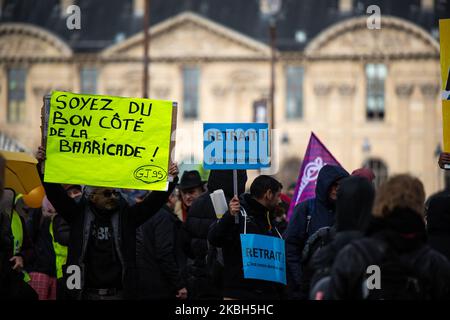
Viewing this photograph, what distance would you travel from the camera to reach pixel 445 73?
8.76 meters

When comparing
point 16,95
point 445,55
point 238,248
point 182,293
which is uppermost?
point 16,95

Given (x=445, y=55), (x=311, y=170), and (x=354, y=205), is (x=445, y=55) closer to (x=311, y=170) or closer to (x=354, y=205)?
(x=354, y=205)

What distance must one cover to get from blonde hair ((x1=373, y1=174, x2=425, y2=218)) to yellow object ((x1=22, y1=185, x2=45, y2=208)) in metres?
6.53

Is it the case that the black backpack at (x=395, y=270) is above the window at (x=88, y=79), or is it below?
below

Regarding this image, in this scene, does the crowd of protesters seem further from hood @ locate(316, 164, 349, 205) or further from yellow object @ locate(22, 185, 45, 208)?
yellow object @ locate(22, 185, 45, 208)

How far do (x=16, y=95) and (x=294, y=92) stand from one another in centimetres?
1227

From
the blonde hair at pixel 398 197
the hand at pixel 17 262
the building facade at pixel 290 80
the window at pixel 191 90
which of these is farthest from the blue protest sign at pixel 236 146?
the window at pixel 191 90

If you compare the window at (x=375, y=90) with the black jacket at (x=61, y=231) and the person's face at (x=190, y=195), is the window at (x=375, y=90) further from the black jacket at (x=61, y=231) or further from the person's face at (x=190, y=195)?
the black jacket at (x=61, y=231)

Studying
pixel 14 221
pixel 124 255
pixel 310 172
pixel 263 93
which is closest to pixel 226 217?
pixel 124 255

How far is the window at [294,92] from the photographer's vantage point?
52.0 m

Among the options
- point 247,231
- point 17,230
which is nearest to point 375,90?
point 17,230

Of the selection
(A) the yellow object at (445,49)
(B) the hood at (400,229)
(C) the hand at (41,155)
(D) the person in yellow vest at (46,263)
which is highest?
(A) the yellow object at (445,49)

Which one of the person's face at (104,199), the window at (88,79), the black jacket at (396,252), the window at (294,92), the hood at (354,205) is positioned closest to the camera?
the black jacket at (396,252)

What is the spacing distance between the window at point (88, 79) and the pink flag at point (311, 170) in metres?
41.3
